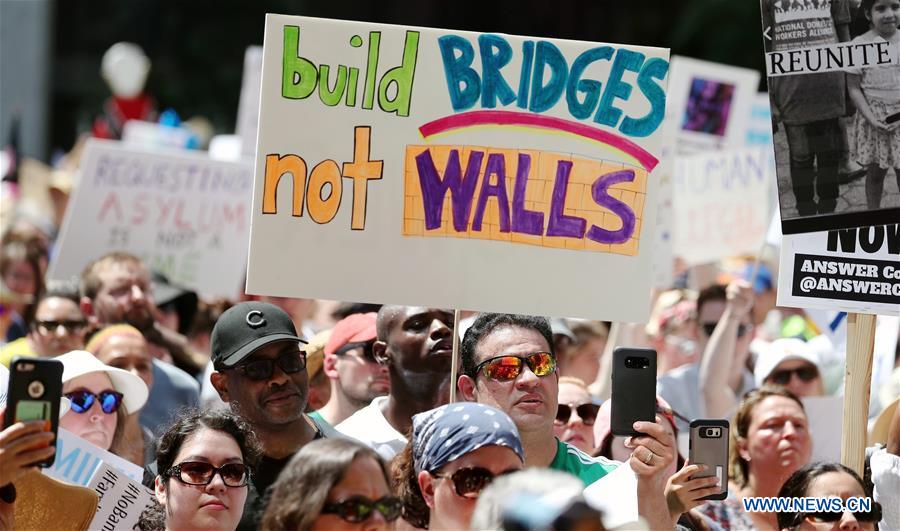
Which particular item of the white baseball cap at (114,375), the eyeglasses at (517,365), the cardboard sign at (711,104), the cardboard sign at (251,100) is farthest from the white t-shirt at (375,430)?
the cardboard sign at (711,104)

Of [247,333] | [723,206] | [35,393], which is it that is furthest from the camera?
[723,206]

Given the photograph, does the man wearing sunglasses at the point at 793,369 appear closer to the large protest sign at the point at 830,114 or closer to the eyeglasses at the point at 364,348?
the eyeglasses at the point at 364,348

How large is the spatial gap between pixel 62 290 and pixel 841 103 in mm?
3699

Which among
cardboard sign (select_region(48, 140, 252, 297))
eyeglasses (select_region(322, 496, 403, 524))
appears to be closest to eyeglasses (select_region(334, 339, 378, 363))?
eyeglasses (select_region(322, 496, 403, 524))

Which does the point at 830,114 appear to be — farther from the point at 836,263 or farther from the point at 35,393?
the point at 35,393

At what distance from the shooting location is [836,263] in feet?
17.4

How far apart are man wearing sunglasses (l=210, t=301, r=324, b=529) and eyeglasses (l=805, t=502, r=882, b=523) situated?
1471 millimetres

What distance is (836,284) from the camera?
5309 mm

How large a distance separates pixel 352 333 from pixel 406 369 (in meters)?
0.56

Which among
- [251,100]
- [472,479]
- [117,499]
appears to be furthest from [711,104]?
[472,479]

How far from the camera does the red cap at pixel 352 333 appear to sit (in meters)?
6.35

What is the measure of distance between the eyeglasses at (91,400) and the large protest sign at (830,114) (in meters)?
2.17

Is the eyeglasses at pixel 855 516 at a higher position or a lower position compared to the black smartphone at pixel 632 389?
lower

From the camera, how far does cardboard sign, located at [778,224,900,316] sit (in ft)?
17.4
